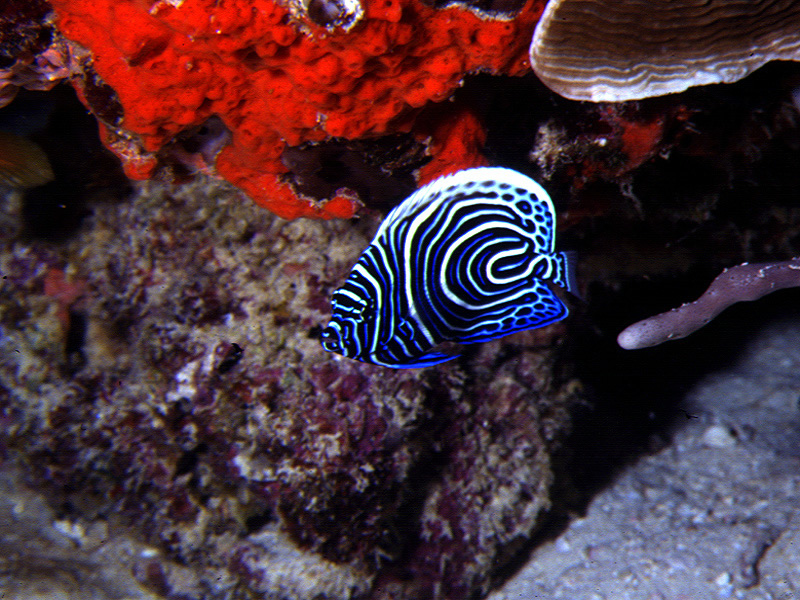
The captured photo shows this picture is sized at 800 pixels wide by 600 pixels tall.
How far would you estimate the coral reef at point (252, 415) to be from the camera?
3137 mm

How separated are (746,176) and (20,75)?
390 centimetres

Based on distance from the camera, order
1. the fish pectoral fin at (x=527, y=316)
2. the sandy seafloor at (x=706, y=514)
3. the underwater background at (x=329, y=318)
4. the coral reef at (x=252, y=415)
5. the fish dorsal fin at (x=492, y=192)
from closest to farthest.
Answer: the fish dorsal fin at (x=492, y=192) < the fish pectoral fin at (x=527, y=316) < the underwater background at (x=329, y=318) < the coral reef at (x=252, y=415) < the sandy seafloor at (x=706, y=514)

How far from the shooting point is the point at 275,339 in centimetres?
321

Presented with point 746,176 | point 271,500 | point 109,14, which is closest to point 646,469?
point 746,176

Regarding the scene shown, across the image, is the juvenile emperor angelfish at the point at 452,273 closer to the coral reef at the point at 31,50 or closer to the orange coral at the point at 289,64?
the orange coral at the point at 289,64

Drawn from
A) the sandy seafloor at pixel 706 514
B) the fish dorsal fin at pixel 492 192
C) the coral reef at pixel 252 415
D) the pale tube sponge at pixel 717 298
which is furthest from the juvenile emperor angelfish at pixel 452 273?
the sandy seafloor at pixel 706 514

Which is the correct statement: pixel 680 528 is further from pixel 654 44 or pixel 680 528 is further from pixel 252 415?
pixel 654 44

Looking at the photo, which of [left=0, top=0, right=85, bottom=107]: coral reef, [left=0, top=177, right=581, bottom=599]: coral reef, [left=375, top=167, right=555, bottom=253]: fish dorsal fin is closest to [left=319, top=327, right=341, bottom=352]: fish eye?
[left=375, top=167, right=555, bottom=253]: fish dorsal fin

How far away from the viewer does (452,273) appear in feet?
6.60

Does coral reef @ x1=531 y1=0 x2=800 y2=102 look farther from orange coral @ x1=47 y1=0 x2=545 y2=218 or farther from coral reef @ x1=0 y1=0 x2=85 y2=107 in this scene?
coral reef @ x1=0 y1=0 x2=85 y2=107

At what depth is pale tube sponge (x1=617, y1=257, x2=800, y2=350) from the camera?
2184mm

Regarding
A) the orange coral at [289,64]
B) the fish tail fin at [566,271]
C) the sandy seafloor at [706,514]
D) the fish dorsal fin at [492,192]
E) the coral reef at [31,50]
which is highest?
the coral reef at [31,50]

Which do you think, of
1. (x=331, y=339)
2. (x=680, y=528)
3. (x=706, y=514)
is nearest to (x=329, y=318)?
(x=331, y=339)

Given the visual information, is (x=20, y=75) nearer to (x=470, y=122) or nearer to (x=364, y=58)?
(x=364, y=58)
